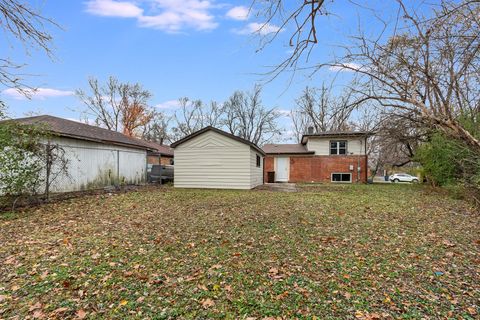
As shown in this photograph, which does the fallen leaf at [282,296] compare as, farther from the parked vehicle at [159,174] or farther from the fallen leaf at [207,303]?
the parked vehicle at [159,174]

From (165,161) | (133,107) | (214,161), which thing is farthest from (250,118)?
(214,161)

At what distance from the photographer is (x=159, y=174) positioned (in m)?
16.2

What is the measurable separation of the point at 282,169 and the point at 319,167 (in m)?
2.92

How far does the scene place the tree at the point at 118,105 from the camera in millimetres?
30047

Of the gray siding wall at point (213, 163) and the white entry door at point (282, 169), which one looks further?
the white entry door at point (282, 169)

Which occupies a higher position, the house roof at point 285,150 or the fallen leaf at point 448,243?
the house roof at point 285,150

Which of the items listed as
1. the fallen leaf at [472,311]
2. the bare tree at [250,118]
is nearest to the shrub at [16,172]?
the fallen leaf at [472,311]

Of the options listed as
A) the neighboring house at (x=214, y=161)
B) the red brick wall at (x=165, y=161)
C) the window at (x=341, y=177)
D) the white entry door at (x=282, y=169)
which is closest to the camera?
the neighboring house at (x=214, y=161)

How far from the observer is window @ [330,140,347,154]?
1908 cm

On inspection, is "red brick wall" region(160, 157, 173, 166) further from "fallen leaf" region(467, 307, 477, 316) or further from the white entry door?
"fallen leaf" region(467, 307, 477, 316)

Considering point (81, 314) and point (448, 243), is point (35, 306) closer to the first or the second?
point (81, 314)

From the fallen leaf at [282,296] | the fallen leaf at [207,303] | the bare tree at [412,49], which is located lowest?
the fallen leaf at [207,303]

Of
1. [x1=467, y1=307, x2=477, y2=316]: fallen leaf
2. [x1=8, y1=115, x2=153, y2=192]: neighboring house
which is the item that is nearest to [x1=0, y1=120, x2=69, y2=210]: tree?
[x1=8, y1=115, x2=153, y2=192]: neighboring house

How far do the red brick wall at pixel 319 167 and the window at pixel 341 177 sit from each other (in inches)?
9.5
